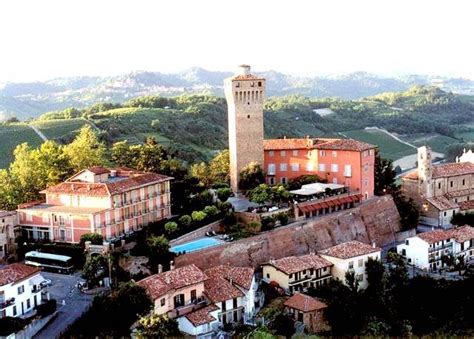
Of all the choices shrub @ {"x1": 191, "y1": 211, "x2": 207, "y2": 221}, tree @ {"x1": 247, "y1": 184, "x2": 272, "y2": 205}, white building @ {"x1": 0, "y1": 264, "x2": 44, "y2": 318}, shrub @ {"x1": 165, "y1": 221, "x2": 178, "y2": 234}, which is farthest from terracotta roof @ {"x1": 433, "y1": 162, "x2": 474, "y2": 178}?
white building @ {"x1": 0, "y1": 264, "x2": 44, "y2": 318}

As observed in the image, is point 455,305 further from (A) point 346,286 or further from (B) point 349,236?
(B) point 349,236

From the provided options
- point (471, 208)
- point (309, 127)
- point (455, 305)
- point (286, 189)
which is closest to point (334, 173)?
point (286, 189)

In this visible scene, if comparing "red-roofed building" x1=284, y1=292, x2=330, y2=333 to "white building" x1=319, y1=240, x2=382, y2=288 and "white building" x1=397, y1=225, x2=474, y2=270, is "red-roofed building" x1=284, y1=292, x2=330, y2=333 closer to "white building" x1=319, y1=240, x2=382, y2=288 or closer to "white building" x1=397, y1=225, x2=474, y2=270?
"white building" x1=319, y1=240, x2=382, y2=288

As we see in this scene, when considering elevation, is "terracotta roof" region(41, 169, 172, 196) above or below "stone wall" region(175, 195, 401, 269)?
above

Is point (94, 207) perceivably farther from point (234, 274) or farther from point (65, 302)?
point (234, 274)

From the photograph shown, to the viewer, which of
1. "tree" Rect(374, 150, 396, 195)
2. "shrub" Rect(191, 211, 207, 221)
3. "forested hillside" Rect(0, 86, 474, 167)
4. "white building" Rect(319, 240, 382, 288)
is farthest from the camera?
"forested hillside" Rect(0, 86, 474, 167)

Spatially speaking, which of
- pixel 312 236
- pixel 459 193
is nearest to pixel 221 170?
pixel 312 236
